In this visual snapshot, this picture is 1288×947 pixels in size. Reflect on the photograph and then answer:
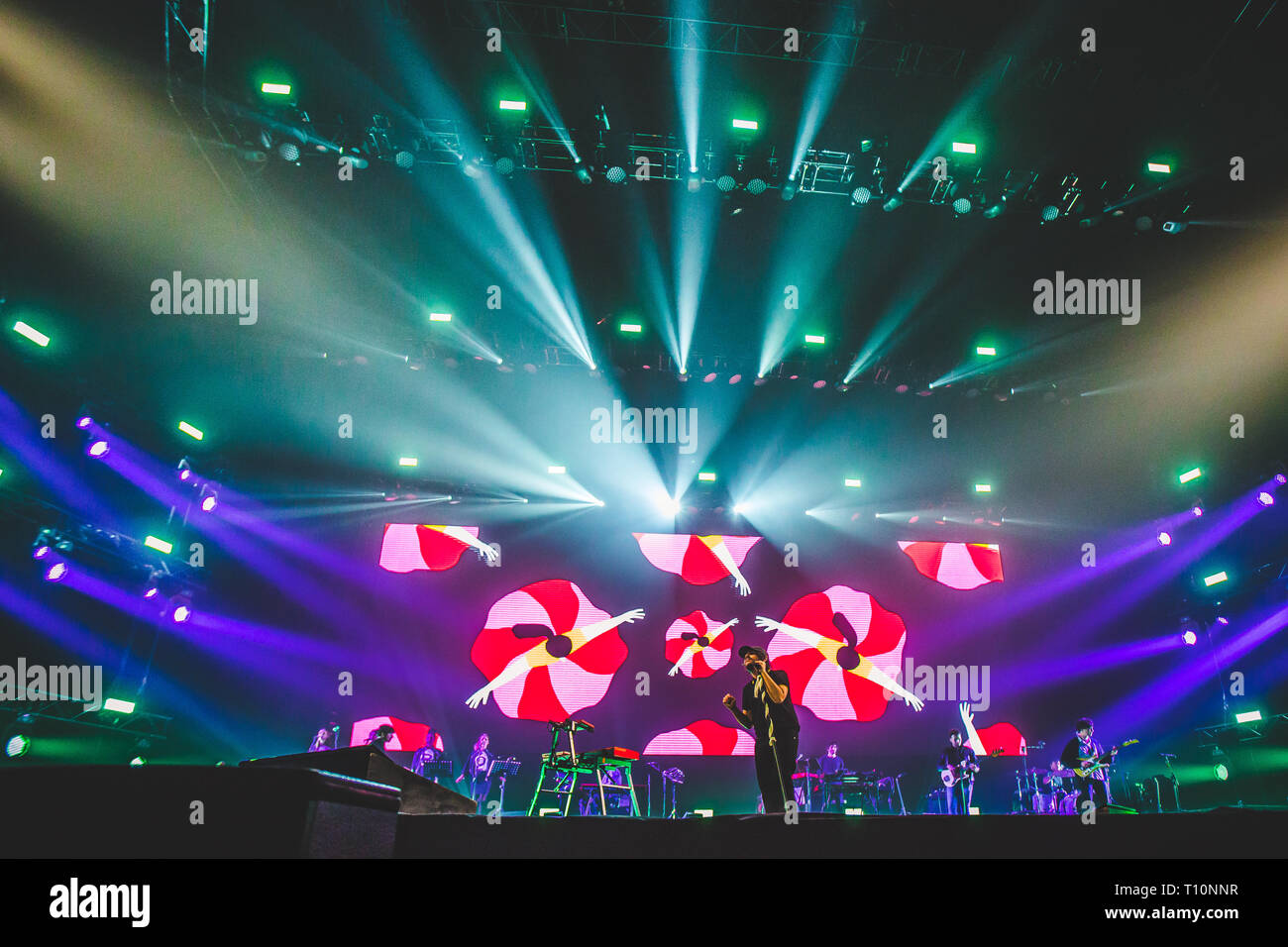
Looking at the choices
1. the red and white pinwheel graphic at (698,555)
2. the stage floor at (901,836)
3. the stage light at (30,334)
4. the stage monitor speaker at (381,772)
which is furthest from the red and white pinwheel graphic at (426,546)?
the stage floor at (901,836)

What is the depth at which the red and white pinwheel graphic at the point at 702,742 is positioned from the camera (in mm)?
9727

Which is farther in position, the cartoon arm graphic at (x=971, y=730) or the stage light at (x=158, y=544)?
the cartoon arm graphic at (x=971, y=730)

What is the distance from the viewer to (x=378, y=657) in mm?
9898

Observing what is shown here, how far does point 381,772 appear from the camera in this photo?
282 centimetres

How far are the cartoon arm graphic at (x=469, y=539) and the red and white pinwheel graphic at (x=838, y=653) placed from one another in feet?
13.2

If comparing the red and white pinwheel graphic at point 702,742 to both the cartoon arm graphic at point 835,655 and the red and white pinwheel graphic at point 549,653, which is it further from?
the cartoon arm graphic at point 835,655

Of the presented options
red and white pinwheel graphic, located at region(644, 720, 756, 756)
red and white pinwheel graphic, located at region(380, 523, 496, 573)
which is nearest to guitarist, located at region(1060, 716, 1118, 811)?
red and white pinwheel graphic, located at region(644, 720, 756, 756)

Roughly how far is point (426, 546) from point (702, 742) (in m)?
4.82

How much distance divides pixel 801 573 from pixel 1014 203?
565 cm
